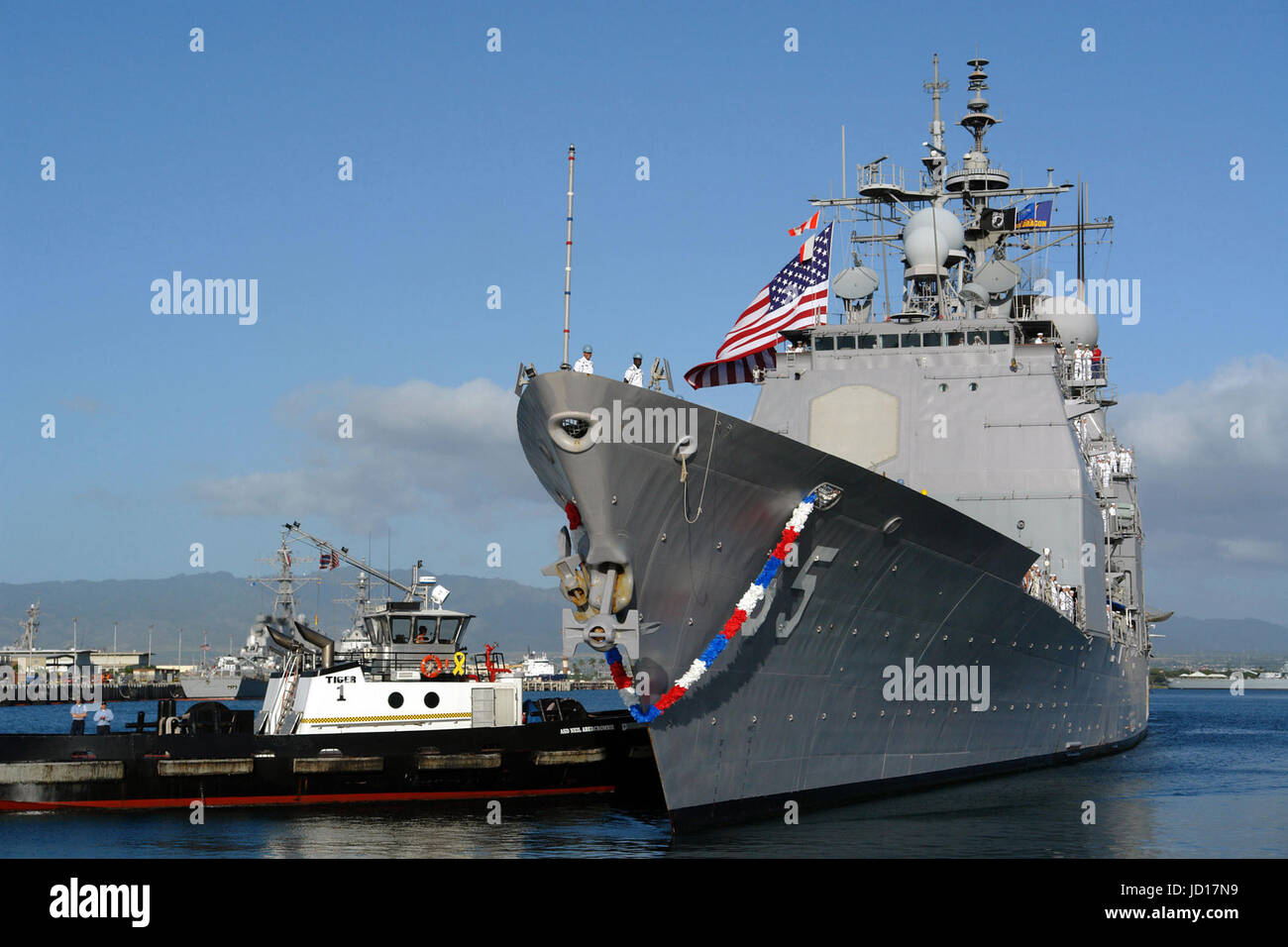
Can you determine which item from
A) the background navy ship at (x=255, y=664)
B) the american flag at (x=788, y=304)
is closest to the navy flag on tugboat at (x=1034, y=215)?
the american flag at (x=788, y=304)

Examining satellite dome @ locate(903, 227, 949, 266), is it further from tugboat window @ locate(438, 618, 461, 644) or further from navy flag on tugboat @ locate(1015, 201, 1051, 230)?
tugboat window @ locate(438, 618, 461, 644)

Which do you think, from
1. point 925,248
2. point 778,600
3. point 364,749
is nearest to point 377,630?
point 364,749

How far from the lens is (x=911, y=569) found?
1762 centimetres

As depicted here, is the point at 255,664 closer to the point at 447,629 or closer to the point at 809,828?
the point at 447,629

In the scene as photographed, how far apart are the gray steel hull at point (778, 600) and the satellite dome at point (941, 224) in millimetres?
11163

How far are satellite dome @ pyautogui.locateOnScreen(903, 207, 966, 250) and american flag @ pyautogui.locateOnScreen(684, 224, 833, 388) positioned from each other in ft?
27.2

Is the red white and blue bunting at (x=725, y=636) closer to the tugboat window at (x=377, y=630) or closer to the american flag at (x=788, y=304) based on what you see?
the american flag at (x=788, y=304)

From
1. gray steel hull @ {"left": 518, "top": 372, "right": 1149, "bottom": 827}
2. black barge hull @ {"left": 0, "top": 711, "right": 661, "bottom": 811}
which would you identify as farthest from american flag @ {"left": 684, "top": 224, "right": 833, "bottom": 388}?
black barge hull @ {"left": 0, "top": 711, "right": 661, "bottom": 811}

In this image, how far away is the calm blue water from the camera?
1580cm

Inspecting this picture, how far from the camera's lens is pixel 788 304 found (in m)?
20.8

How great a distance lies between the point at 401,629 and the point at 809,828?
36.9 feet
